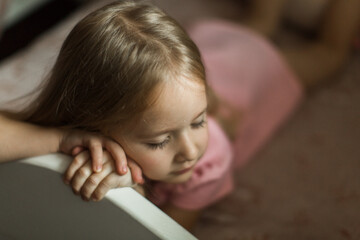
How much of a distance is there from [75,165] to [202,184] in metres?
0.31

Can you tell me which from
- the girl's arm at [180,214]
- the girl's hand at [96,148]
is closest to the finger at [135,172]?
the girl's hand at [96,148]

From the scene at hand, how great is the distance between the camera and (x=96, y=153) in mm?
682

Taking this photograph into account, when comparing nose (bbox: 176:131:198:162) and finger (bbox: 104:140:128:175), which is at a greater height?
nose (bbox: 176:131:198:162)

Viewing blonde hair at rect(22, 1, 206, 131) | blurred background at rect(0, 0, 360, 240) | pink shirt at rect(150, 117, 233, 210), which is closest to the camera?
blonde hair at rect(22, 1, 206, 131)

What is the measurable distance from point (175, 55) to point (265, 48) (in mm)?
609

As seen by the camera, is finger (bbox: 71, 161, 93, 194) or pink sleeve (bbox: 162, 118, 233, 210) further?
pink sleeve (bbox: 162, 118, 233, 210)

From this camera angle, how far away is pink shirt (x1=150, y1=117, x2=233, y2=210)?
0.91m

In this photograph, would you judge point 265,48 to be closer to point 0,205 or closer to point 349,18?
point 349,18

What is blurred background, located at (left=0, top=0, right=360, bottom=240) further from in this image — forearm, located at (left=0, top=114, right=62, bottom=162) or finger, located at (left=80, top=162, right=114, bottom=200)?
finger, located at (left=80, top=162, right=114, bottom=200)

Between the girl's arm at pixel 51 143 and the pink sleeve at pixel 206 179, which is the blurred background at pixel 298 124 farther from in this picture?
the girl's arm at pixel 51 143

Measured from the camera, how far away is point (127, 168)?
2.26 ft

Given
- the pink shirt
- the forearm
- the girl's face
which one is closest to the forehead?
the girl's face

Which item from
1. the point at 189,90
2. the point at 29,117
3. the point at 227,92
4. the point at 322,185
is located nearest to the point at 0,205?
the point at 29,117

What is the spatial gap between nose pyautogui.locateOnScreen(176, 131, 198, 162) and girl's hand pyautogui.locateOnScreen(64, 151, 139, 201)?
0.29 feet
